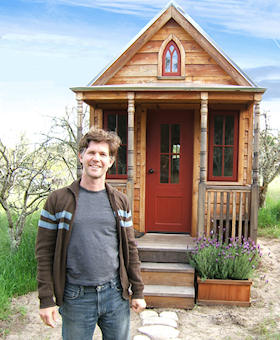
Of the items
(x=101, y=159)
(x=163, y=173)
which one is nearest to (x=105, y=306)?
(x=101, y=159)

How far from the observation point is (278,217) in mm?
10727

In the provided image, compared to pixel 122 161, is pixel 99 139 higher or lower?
higher

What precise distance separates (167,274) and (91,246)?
3.27 m

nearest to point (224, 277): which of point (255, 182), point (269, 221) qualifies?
point (255, 182)

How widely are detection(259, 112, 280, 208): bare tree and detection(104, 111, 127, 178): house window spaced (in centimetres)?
613

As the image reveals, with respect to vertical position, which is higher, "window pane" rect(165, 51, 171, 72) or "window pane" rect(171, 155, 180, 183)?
"window pane" rect(165, 51, 171, 72)

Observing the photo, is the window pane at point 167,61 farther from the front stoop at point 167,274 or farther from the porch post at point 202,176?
the front stoop at point 167,274

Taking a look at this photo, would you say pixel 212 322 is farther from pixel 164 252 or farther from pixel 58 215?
pixel 58 215

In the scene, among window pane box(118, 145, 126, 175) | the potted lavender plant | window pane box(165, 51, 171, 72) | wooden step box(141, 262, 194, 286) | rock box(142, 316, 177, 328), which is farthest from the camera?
window pane box(118, 145, 126, 175)

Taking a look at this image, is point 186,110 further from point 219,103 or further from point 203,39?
point 203,39

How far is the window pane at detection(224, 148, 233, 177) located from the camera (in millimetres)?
6641

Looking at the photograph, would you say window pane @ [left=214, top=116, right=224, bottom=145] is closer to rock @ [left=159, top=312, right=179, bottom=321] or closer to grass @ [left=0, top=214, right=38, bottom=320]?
rock @ [left=159, top=312, right=179, bottom=321]

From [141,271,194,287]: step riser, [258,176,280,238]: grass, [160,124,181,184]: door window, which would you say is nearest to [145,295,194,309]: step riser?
[141,271,194,287]: step riser

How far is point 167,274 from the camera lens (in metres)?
5.23
